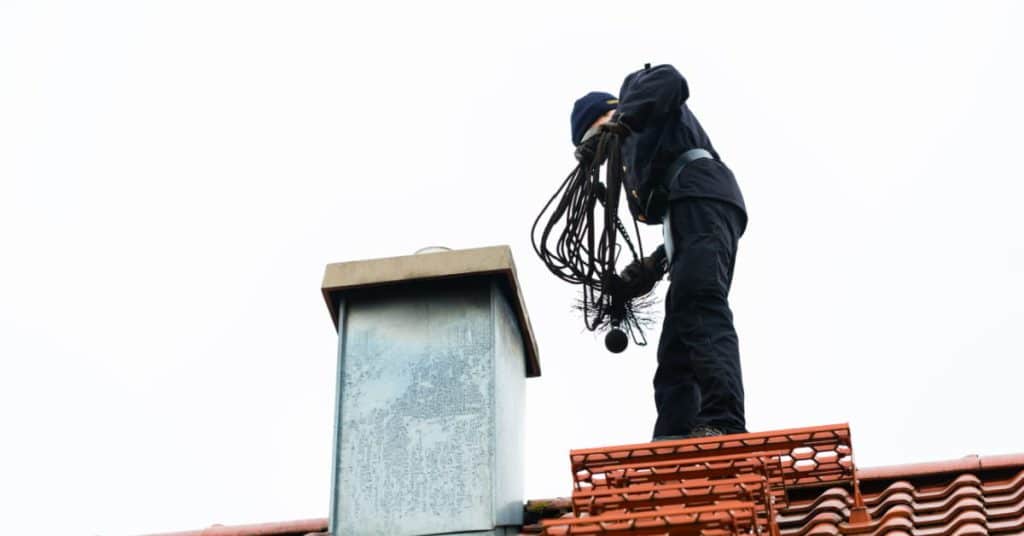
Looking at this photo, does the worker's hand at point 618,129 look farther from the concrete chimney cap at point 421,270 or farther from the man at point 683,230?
the concrete chimney cap at point 421,270

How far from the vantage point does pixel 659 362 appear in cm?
622

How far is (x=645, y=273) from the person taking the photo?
6590mm

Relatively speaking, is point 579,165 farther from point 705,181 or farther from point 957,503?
point 957,503

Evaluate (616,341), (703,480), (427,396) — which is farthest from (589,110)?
(703,480)

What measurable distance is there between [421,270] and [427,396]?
478 millimetres

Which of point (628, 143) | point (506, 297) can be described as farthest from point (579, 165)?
point (506, 297)

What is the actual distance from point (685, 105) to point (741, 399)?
1.38 m

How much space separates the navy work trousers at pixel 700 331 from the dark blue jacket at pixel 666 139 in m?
0.08

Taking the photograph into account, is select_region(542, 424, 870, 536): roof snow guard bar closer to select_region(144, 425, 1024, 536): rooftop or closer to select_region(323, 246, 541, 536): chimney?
select_region(144, 425, 1024, 536): rooftop

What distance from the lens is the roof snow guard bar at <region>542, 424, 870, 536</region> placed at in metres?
4.36

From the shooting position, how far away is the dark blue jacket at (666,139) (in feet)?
20.2

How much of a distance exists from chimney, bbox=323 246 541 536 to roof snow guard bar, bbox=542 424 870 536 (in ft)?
1.28

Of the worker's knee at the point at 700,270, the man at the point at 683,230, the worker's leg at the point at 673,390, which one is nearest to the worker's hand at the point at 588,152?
the man at the point at 683,230

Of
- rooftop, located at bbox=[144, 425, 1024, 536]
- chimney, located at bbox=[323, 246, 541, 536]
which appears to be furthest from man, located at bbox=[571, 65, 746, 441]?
chimney, located at bbox=[323, 246, 541, 536]
